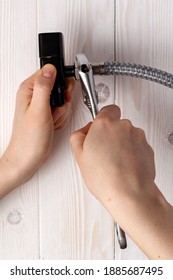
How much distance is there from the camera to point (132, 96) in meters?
0.69

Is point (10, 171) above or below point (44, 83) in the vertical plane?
below

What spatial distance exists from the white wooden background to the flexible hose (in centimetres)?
7

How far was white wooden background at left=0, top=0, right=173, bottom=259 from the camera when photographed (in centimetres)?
67

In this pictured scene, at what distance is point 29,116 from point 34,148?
0.17 ft

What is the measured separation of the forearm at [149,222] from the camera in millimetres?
505

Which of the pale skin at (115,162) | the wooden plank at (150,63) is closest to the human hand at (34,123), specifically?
the pale skin at (115,162)

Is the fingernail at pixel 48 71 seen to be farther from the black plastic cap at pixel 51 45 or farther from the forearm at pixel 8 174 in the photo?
the forearm at pixel 8 174

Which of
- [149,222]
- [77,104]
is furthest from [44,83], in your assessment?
[149,222]

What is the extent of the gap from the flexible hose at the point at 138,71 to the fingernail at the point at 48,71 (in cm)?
6

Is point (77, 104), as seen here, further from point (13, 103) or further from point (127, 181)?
point (127, 181)

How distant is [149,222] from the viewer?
1.66 ft

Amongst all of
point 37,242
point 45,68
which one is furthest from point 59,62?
point 37,242

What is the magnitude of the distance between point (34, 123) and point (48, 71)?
0.08 metres
